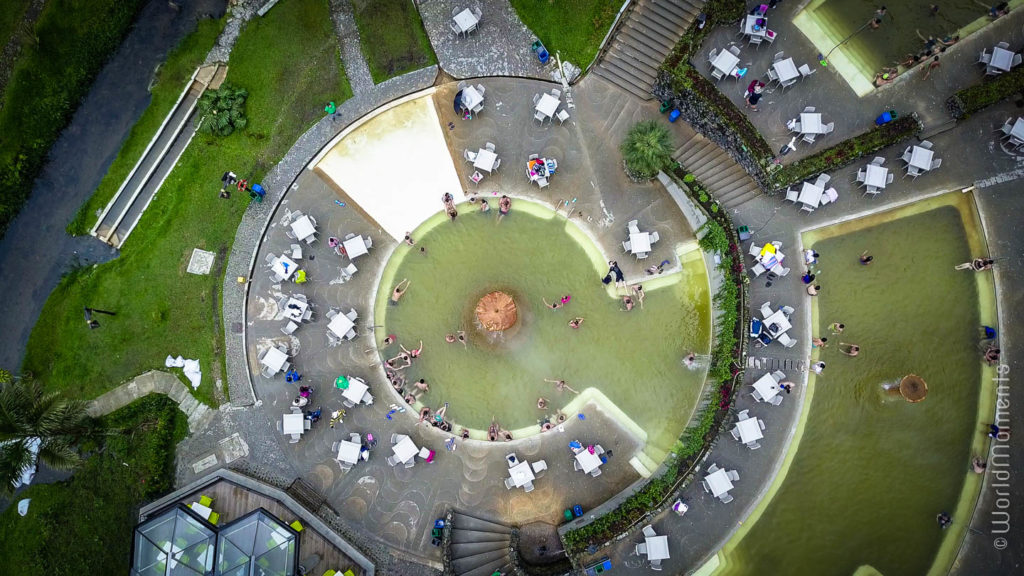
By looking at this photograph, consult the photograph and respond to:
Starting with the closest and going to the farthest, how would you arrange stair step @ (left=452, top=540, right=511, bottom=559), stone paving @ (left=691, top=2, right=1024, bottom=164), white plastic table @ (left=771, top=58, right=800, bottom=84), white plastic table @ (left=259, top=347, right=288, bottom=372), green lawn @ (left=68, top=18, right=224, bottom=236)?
white plastic table @ (left=771, top=58, right=800, bottom=84) → stair step @ (left=452, top=540, right=511, bottom=559) → stone paving @ (left=691, top=2, right=1024, bottom=164) → white plastic table @ (left=259, top=347, right=288, bottom=372) → green lawn @ (left=68, top=18, right=224, bottom=236)

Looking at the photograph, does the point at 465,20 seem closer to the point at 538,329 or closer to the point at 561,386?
the point at 538,329

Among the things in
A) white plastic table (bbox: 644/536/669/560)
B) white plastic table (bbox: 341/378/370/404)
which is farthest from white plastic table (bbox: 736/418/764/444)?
white plastic table (bbox: 341/378/370/404)

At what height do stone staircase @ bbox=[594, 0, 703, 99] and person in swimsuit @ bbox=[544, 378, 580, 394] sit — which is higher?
stone staircase @ bbox=[594, 0, 703, 99]

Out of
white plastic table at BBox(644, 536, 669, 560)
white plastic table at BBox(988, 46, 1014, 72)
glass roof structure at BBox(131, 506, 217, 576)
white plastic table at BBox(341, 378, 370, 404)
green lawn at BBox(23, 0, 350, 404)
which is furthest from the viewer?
green lawn at BBox(23, 0, 350, 404)

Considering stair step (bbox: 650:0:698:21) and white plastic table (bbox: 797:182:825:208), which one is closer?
white plastic table (bbox: 797:182:825:208)

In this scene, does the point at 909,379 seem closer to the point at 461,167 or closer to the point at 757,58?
the point at 757,58

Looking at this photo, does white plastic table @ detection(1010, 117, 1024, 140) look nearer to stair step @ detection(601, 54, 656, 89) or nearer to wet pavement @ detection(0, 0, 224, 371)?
stair step @ detection(601, 54, 656, 89)

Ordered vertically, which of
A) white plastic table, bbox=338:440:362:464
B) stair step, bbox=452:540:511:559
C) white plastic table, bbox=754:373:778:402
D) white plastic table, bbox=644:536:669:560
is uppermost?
white plastic table, bbox=338:440:362:464

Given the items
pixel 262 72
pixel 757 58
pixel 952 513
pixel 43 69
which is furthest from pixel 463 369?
pixel 43 69
